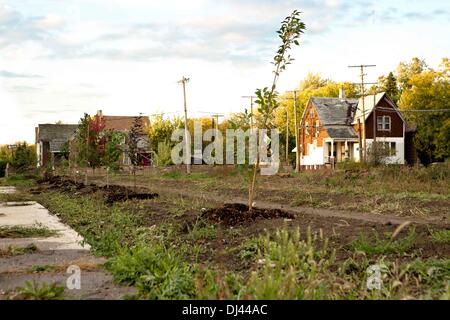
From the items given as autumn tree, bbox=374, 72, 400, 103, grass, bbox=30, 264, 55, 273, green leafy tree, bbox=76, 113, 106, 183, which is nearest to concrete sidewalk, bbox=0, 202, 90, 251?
grass, bbox=30, 264, 55, 273

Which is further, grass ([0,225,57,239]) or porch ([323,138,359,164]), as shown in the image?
porch ([323,138,359,164])

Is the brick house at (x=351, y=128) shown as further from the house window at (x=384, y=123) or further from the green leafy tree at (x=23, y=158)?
the green leafy tree at (x=23, y=158)

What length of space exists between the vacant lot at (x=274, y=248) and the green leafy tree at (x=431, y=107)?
133 ft

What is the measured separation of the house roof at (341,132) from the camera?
54278 mm

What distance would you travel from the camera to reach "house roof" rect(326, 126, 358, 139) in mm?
54278

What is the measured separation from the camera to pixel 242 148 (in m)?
11.9

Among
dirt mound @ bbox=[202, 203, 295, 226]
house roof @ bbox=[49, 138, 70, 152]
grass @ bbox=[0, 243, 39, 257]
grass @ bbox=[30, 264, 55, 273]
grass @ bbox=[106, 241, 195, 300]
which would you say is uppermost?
house roof @ bbox=[49, 138, 70, 152]

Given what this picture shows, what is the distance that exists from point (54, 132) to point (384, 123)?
44.3 meters

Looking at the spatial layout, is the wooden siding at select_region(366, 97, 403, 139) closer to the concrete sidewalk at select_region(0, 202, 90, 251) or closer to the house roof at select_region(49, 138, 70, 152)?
the house roof at select_region(49, 138, 70, 152)

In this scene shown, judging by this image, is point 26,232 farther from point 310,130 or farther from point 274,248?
point 310,130

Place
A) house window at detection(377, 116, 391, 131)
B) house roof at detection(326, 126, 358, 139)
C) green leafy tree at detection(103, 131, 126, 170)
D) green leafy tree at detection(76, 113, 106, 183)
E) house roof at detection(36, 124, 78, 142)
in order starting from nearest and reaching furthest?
1. green leafy tree at detection(103, 131, 126, 170)
2. green leafy tree at detection(76, 113, 106, 183)
3. house roof at detection(326, 126, 358, 139)
4. house window at detection(377, 116, 391, 131)
5. house roof at detection(36, 124, 78, 142)

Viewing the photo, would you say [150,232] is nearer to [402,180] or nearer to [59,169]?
[402,180]

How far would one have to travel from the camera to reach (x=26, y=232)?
10266mm
